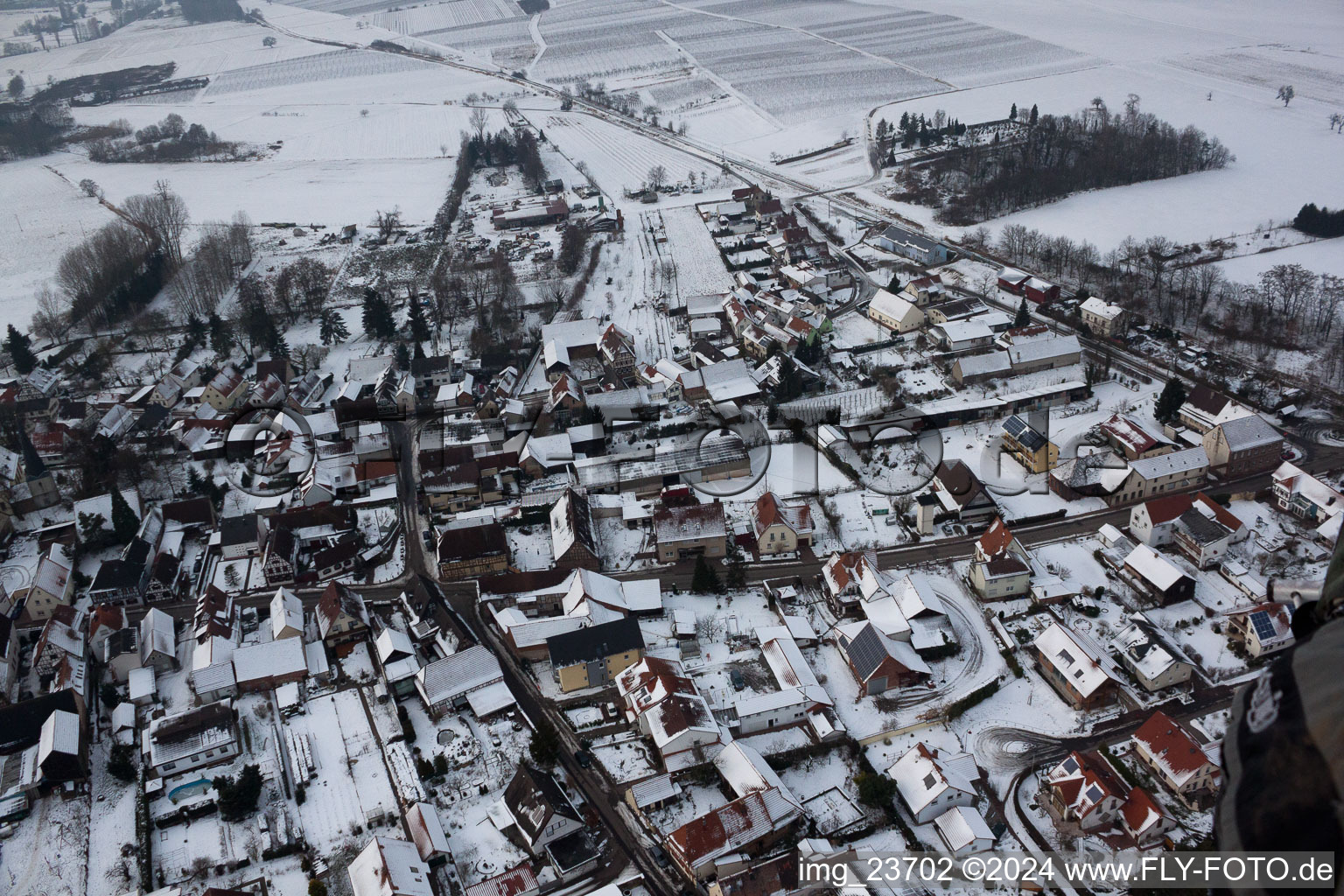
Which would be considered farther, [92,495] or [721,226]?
[721,226]

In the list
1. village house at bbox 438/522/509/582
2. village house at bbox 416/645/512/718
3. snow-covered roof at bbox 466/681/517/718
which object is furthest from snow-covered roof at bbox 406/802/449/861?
village house at bbox 438/522/509/582

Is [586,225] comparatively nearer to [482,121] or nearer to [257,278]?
[257,278]

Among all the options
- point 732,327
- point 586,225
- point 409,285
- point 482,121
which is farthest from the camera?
point 482,121

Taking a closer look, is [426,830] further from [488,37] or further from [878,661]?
[488,37]

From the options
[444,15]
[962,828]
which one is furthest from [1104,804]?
[444,15]

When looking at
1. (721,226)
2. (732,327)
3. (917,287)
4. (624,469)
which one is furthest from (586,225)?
(624,469)

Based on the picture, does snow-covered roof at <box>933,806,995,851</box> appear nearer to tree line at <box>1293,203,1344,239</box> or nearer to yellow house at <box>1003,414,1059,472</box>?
yellow house at <box>1003,414,1059,472</box>
